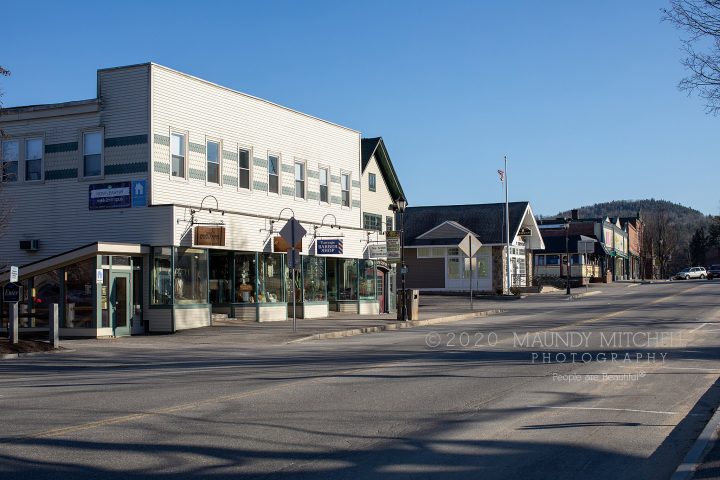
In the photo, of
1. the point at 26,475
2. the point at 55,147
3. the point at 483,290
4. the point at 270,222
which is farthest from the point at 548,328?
the point at 483,290

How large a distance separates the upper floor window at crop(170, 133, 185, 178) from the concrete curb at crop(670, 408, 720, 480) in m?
20.7

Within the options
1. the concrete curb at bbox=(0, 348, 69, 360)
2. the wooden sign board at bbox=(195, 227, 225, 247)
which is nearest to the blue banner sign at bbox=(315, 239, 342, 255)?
the wooden sign board at bbox=(195, 227, 225, 247)

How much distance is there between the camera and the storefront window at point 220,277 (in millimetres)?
29266

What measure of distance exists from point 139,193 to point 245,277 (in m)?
5.53

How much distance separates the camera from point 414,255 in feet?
208

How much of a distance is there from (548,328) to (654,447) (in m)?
17.5

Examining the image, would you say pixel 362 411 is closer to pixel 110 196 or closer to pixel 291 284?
pixel 110 196

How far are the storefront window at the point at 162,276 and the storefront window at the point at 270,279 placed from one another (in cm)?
483

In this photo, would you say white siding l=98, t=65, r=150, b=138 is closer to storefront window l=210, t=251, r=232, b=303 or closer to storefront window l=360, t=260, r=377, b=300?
storefront window l=210, t=251, r=232, b=303

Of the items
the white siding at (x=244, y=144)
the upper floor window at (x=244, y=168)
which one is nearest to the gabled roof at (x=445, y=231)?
the white siding at (x=244, y=144)

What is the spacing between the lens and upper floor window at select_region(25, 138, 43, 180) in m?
27.8

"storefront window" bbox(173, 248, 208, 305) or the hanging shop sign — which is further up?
the hanging shop sign

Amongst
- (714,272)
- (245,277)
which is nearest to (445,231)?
(245,277)

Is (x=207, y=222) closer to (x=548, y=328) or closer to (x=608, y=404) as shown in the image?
(x=548, y=328)
